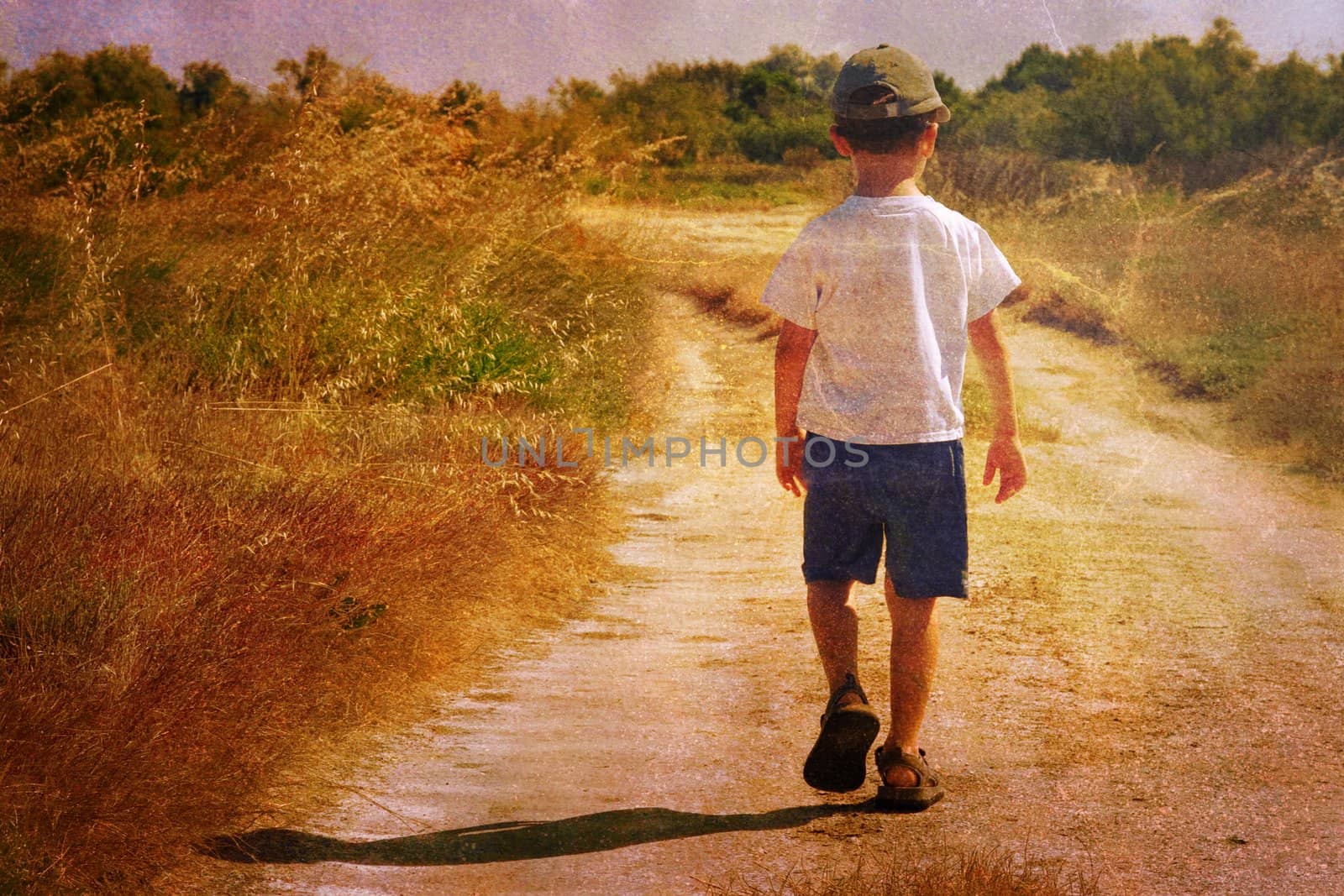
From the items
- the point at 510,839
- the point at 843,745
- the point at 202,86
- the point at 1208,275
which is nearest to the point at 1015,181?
the point at 1208,275

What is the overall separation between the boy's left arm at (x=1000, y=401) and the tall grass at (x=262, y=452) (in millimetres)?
1838

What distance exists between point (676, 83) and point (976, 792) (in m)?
6.72

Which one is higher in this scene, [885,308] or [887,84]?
[887,84]

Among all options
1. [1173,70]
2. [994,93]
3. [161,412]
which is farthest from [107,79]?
[1173,70]

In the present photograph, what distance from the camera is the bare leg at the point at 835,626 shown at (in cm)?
312

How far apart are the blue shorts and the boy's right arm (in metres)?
0.03

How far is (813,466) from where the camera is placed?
9.95 feet

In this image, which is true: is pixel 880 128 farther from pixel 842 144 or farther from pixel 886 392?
pixel 886 392

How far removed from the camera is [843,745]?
299 cm

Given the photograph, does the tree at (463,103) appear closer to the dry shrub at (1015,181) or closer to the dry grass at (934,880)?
the dry shrub at (1015,181)

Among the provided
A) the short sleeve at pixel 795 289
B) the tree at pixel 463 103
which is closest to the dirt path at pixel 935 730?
the short sleeve at pixel 795 289

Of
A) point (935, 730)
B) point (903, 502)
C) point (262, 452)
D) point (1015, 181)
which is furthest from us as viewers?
point (1015, 181)

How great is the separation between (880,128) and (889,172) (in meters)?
0.10

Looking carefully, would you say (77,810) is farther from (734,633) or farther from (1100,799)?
(734,633)
